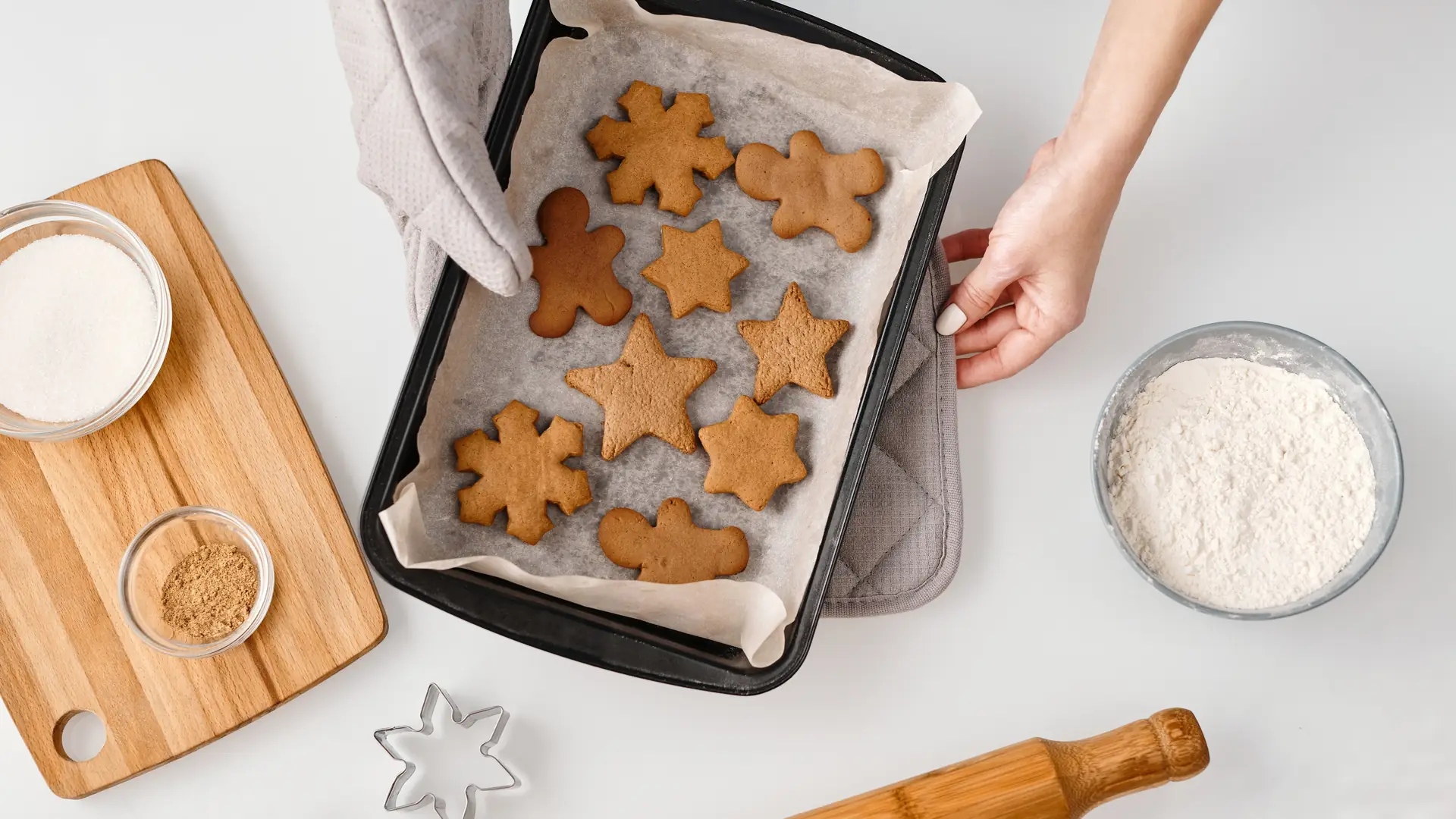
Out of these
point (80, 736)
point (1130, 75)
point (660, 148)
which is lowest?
point (80, 736)

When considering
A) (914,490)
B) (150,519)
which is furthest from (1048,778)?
(150,519)

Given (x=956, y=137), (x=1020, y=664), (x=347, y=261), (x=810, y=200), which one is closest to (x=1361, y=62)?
(x=956, y=137)

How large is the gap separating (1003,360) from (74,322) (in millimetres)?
1013

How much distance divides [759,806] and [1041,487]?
48 centimetres

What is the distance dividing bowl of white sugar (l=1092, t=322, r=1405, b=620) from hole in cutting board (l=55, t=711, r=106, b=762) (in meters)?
1.09

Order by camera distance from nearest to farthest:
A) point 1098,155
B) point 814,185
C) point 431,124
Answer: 1. point 431,124
2. point 1098,155
3. point 814,185

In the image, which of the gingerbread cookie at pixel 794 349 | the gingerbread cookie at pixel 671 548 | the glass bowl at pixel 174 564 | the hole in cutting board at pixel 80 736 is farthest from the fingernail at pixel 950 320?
the hole in cutting board at pixel 80 736

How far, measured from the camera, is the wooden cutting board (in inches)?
36.7

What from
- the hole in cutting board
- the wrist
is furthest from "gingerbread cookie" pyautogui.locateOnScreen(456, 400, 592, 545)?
the wrist

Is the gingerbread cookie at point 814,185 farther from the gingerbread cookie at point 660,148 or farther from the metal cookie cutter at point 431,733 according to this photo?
the metal cookie cutter at point 431,733

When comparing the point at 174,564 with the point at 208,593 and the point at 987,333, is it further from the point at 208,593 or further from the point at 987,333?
the point at 987,333

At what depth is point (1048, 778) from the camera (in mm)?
821

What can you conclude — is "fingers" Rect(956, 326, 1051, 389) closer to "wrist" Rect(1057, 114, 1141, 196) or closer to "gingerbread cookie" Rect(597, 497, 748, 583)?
"wrist" Rect(1057, 114, 1141, 196)

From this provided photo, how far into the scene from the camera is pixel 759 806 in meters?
0.98
